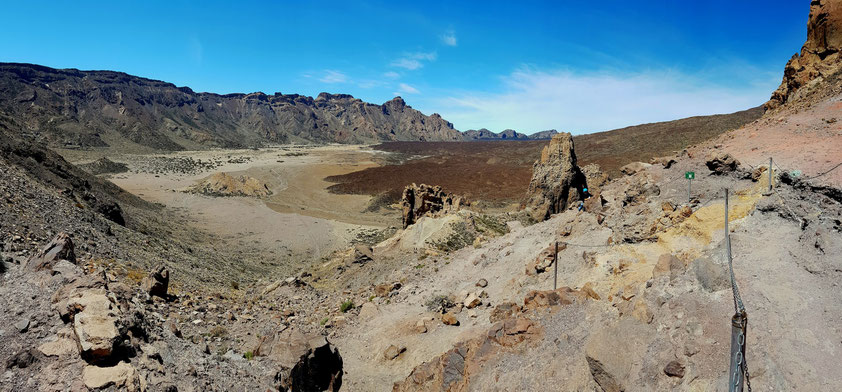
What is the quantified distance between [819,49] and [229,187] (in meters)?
49.1

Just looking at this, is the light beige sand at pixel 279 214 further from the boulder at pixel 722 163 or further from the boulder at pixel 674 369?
the boulder at pixel 674 369

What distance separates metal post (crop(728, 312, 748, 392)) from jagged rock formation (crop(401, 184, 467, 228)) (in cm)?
2091

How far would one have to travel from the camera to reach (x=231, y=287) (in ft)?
50.0

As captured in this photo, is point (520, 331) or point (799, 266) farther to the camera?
point (520, 331)

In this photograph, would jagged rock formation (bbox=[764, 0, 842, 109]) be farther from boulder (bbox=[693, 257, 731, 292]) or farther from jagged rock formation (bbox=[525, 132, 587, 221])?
boulder (bbox=[693, 257, 731, 292])

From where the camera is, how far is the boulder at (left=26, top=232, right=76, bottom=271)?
24.7 ft

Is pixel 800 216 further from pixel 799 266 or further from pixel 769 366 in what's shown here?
pixel 769 366

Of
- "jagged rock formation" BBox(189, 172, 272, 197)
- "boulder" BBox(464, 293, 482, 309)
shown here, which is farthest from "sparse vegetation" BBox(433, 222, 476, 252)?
"jagged rock formation" BBox(189, 172, 272, 197)

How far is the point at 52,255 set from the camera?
7809mm

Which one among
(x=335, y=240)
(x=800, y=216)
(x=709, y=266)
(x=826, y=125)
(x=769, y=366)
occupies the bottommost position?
(x=335, y=240)

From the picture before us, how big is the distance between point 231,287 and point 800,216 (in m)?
17.2

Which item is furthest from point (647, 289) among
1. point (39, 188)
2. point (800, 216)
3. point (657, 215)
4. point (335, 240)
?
point (335, 240)

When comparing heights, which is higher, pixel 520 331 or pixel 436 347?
Result: pixel 520 331

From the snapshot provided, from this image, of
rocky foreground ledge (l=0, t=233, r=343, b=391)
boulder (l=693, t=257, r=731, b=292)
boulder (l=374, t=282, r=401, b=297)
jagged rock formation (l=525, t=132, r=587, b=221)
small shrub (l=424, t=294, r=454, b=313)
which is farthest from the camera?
jagged rock formation (l=525, t=132, r=587, b=221)
